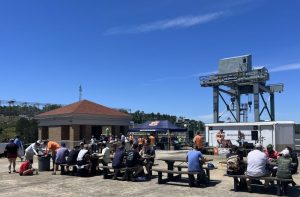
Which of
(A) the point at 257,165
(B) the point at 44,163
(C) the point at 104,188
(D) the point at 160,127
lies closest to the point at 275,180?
(A) the point at 257,165

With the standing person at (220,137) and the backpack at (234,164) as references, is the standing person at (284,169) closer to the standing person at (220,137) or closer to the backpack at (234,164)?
the backpack at (234,164)

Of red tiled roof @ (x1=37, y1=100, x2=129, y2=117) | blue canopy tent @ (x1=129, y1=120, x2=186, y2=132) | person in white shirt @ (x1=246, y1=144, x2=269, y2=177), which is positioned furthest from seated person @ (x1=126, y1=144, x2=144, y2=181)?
red tiled roof @ (x1=37, y1=100, x2=129, y2=117)

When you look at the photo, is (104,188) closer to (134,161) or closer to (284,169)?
(134,161)

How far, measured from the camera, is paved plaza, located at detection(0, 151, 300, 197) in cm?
1198

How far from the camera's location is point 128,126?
140ft

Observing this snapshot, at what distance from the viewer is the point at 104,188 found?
13.2m

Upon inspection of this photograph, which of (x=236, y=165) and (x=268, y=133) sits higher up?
(x=268, y=133)

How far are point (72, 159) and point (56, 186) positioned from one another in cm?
307

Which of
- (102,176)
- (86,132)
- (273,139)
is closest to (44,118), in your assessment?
(86,132)

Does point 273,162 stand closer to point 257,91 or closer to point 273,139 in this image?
point 273,139

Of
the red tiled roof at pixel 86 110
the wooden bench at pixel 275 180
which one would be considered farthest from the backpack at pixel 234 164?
the red tiled roof at pixel 86 110

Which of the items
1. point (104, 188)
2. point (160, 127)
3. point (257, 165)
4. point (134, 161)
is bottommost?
Answer: point (104, 188)

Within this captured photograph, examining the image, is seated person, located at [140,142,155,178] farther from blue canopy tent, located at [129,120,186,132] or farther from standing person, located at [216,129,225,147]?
blue canopy tent, located at [129,120,186,132]

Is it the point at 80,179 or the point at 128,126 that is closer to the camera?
the point at 80,179
